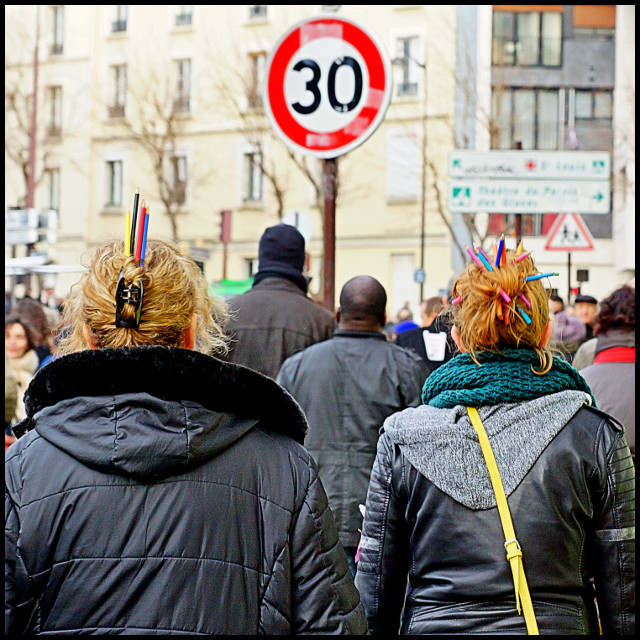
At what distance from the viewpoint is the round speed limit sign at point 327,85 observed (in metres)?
5.59

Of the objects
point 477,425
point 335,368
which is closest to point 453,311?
point 477,425

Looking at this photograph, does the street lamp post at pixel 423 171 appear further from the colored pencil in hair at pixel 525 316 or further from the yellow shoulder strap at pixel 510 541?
the yellow shoulder strap at pixel 510 541

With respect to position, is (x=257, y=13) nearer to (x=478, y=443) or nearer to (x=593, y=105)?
(x=593, y=105)

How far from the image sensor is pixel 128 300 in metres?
2.36

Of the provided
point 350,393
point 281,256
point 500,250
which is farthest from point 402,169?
point 500,250

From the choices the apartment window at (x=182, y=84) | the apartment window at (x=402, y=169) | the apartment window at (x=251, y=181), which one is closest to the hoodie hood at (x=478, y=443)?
the apartment window at (x=402, y=169)

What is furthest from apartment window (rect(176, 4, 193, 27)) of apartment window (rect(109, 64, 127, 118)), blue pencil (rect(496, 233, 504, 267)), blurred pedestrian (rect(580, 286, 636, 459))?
blue pencil (rect(496, 233, 504, 267))

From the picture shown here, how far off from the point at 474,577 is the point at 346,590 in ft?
1.88

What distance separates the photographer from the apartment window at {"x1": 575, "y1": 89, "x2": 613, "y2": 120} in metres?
43.4

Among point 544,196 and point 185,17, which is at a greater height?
point 185,17

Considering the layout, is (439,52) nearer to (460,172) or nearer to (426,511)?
(460,172)

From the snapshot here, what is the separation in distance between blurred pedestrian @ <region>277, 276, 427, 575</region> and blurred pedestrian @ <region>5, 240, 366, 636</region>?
280 cm

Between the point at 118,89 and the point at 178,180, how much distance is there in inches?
210

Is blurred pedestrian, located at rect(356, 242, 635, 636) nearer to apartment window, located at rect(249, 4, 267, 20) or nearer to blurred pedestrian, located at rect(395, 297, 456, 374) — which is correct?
blurred pedestrian, located at rect(395, 297, 456, 374)
